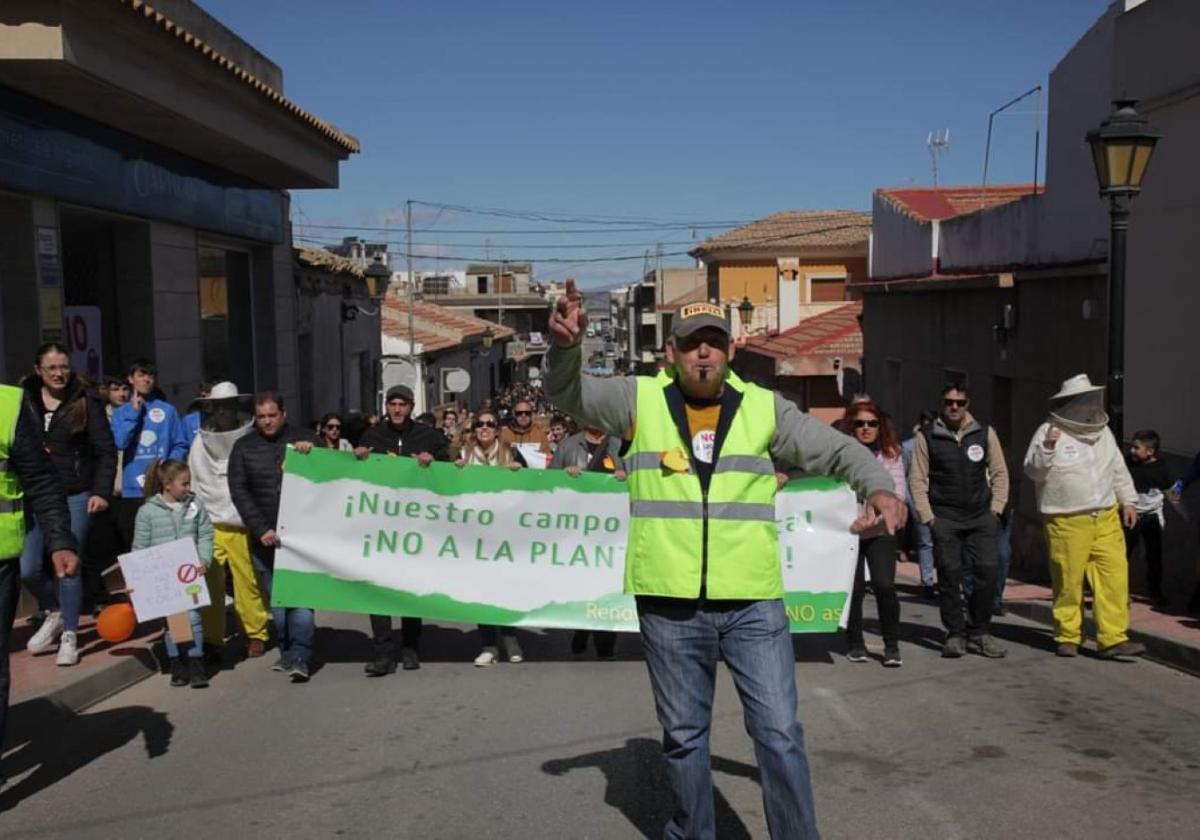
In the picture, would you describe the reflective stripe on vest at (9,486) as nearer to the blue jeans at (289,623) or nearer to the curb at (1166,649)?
the blue jeans at (289,623)

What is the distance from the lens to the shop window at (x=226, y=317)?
17.2 m

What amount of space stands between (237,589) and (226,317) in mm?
10411

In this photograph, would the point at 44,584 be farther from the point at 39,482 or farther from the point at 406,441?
the point at 39,482

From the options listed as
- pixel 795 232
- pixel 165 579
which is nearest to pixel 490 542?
pixel 165 579

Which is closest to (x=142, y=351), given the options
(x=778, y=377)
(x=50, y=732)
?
(x=50, y=732)

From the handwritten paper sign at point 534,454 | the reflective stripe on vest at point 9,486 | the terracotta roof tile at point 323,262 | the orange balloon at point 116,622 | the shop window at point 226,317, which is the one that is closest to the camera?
the reflective stripe on vest at point 9,486

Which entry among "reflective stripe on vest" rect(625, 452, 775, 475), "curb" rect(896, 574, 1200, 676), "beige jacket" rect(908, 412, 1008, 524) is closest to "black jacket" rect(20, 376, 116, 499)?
"reflective stripe on vest" rect(625, 452, 775, 475)

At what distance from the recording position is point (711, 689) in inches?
181

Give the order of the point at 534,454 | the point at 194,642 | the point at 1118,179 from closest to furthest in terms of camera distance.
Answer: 1. the point at 194,642
2. the point at 1118,179
3. the point at 534,454

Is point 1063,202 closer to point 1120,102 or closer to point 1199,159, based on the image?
point 1199,159

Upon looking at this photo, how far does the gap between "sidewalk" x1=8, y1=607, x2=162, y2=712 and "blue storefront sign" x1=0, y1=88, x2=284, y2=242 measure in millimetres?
4115

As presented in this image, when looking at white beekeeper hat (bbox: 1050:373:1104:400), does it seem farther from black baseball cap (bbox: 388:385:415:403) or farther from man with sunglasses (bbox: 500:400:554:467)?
black baseball cap (bbox: 388:385:415:403)

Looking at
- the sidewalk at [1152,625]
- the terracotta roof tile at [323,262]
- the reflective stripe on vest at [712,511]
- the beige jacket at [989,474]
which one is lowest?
the sidewalk at [1152,625]

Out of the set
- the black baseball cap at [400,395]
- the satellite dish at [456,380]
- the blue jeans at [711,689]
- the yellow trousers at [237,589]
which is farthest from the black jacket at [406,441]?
the satellite dish at [456,380]
